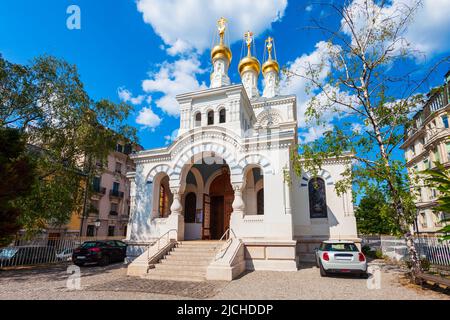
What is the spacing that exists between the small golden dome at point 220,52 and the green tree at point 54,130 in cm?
929

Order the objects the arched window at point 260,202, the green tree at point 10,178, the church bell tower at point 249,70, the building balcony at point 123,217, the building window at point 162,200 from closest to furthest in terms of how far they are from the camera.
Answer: the green tree at point 10,178 → the arched window at point 260,202 → the building window at point 162,200 → the church bell tower at point 249,70 → the building balcony at point 123,217

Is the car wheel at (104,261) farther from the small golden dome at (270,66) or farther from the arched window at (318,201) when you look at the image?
the small golden dome at (270,66)

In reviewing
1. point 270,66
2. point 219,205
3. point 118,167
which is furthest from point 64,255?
point 270,66

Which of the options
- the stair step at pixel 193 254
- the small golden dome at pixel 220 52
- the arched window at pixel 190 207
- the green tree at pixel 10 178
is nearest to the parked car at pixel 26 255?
Result: the green tree at pixel 10 178

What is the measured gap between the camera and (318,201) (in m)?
15.0

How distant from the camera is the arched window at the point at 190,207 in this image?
51.8 feet

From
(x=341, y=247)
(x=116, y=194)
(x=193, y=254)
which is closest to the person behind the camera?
(x=341, y=247)

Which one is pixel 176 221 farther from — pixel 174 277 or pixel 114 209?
pixel 114 209

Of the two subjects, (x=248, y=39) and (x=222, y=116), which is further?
(x=248, y=39)

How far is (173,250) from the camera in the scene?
11523mm

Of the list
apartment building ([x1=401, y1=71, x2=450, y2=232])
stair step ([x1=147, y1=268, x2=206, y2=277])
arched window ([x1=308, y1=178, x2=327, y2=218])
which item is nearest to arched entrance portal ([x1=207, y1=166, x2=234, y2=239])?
arched window ([x1=308, y1=178, x2=327, y2=218])
